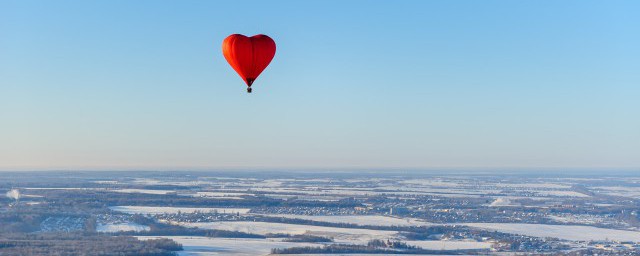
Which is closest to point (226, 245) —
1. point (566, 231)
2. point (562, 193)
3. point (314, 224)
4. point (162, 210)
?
point (314, 224)

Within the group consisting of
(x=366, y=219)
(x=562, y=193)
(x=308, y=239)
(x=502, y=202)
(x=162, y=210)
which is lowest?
(x=308, y=239)

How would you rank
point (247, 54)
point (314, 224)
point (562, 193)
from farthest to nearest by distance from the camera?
1. point (562, 193)
2. point (314, 224)
3. point (247, 54)

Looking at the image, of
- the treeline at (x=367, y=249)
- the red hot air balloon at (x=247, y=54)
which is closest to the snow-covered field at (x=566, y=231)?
the treeline at (x=367, y=249)

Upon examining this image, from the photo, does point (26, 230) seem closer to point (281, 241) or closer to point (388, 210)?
A: point (281, 241)

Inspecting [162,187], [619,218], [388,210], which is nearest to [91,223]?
[388,210]

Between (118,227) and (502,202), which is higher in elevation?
(502,202)

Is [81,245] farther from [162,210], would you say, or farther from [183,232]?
[162,210]

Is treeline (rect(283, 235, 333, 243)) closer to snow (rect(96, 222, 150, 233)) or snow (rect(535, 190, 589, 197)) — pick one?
snow (rect(96, 222, 150, 233))

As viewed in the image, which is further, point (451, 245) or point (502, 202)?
point (502, 202)
